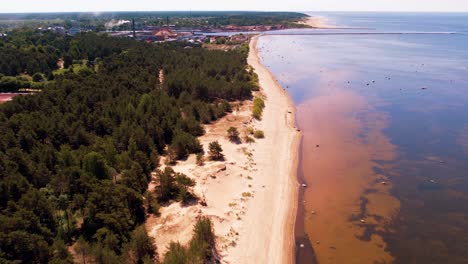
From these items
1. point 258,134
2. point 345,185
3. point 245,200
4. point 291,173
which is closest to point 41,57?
point 258,134

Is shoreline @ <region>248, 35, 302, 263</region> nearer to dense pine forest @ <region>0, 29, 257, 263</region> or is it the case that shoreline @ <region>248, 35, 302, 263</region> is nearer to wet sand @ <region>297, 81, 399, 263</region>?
wet sand @ <region>297, 81, 399, 263</region>

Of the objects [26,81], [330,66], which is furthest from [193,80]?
[330,66]

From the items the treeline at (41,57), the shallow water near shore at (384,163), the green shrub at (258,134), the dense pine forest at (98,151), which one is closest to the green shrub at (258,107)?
the dense pine forest at (98,151)

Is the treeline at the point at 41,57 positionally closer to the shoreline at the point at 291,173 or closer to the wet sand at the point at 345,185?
the shoreline at the point at 291,173

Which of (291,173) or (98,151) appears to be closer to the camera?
(98,151)

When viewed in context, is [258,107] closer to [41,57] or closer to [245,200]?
[245,200]

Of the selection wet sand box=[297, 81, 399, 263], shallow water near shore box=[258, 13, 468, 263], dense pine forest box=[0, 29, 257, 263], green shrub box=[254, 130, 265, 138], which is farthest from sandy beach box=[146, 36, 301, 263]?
wet sand box=[297, 81, 399, 263]
